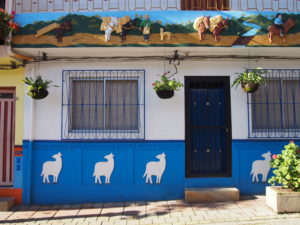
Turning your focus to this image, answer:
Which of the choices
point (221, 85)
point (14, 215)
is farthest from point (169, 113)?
point (14, 215)

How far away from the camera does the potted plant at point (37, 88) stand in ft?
19.7

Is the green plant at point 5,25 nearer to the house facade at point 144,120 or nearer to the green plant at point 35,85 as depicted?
the house facade at point 144,120

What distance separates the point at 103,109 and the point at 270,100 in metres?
4.01

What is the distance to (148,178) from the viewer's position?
6.33 meters

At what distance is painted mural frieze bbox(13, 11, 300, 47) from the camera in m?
5.80

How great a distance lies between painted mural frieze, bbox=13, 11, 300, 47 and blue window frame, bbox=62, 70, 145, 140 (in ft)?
2.94

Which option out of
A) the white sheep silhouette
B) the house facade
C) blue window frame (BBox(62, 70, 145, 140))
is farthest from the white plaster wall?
the white sheep silhouette

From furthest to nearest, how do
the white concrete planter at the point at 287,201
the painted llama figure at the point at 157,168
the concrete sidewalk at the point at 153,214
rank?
the painted llama figure at the point at 157,168 → the white concrete planter at the point at 287,201 → the concrete sidewalk at the point at 153,214

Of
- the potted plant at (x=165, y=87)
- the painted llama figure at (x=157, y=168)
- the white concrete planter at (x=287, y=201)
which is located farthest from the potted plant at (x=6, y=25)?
the white concrete planter at (x=287, y=201)

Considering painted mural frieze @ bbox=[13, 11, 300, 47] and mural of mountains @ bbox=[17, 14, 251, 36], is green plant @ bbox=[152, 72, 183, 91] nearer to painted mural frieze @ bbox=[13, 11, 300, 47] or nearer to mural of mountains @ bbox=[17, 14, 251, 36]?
painted mural frieze @ bbox=[13, 11, 300, 47]

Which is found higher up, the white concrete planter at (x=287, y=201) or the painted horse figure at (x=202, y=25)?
the painted horse figure at (x=202, y=25)

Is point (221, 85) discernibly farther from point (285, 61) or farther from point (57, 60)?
point (57, 60)

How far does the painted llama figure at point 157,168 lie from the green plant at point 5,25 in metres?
4.07

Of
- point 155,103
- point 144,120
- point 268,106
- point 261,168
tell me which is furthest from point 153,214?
point 268,106
